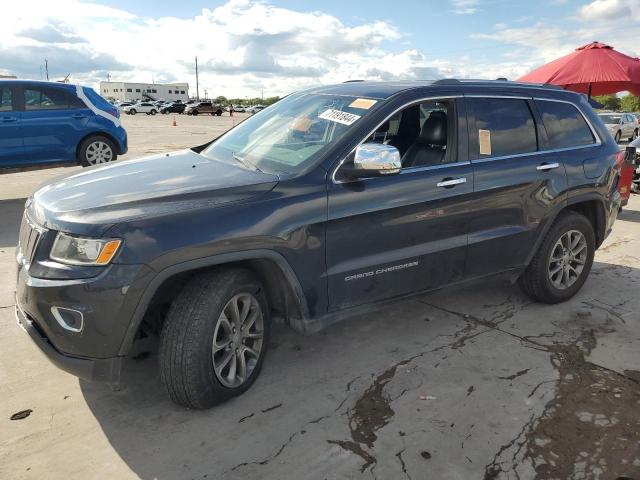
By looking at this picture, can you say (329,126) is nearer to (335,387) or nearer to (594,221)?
(335,387)

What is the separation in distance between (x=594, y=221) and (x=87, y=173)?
4.19 m

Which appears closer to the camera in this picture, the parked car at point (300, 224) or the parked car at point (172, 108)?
the parked car at point (300, 224)

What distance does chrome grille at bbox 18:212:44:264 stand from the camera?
106 inches

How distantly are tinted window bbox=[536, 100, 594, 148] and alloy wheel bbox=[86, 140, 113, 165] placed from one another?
7574 millimetres

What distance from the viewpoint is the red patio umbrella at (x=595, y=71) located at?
9.14 m

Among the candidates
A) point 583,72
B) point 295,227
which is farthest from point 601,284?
point 583,72

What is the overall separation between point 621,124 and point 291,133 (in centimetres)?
2468

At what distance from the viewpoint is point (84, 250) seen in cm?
251

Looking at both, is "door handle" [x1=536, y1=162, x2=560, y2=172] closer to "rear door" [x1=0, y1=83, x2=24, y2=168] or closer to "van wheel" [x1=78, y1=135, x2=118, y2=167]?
"van wheel" [x1=78, y1=135, x2=118, y2=167]

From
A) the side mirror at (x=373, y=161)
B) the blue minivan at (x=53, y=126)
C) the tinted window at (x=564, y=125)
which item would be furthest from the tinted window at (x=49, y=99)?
the tinted window at (x=564, y=125)

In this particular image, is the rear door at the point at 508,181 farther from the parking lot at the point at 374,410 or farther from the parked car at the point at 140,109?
the parked car at the point at 140,109

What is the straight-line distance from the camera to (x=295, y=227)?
2.94 m

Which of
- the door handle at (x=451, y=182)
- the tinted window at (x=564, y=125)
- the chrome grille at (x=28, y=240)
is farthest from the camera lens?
the tinted window at (x=564, y=125)

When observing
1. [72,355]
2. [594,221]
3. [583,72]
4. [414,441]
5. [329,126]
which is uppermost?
[583,72]
